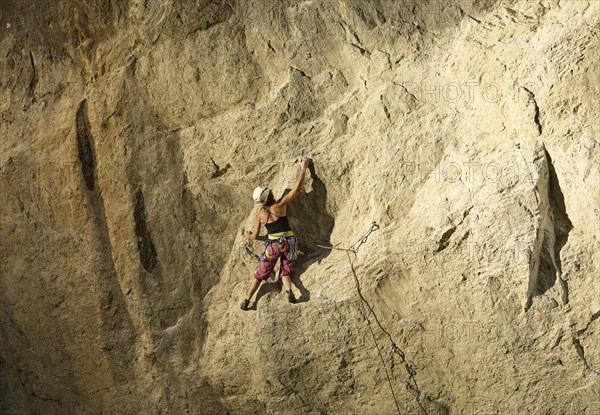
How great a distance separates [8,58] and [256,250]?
2478mm

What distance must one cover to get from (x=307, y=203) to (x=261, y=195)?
412mm

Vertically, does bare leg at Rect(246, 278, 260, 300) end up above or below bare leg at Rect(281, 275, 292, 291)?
above

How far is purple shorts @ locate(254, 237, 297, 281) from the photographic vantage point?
6.01 metres

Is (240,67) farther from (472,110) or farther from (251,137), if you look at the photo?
(472,110)

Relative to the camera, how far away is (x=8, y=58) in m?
6.62

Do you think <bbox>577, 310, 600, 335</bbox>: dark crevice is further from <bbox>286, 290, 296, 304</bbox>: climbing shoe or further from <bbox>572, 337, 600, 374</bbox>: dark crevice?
<bbox>286, 290, 296, 304</bbox>: climbing shoe

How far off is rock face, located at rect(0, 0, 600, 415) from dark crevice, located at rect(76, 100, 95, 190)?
0.7 inches

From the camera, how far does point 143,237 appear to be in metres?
6.48

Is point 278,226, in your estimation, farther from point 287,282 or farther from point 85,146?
point 85,146

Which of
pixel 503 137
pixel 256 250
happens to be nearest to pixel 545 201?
pixel 503 137

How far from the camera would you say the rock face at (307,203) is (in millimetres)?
5512

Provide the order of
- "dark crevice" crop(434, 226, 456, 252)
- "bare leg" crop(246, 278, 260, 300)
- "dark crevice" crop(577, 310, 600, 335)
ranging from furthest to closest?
"bare leg" crop(246, 278, 260, 300)
"dark crevice" crop(434, 226, 456, 252)
"dark crevice" crop(577, 310, 600, 335)

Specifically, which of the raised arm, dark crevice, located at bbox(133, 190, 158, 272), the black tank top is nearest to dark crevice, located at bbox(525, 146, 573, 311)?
the raised arm

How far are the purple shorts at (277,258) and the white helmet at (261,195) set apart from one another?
0.32 meters
